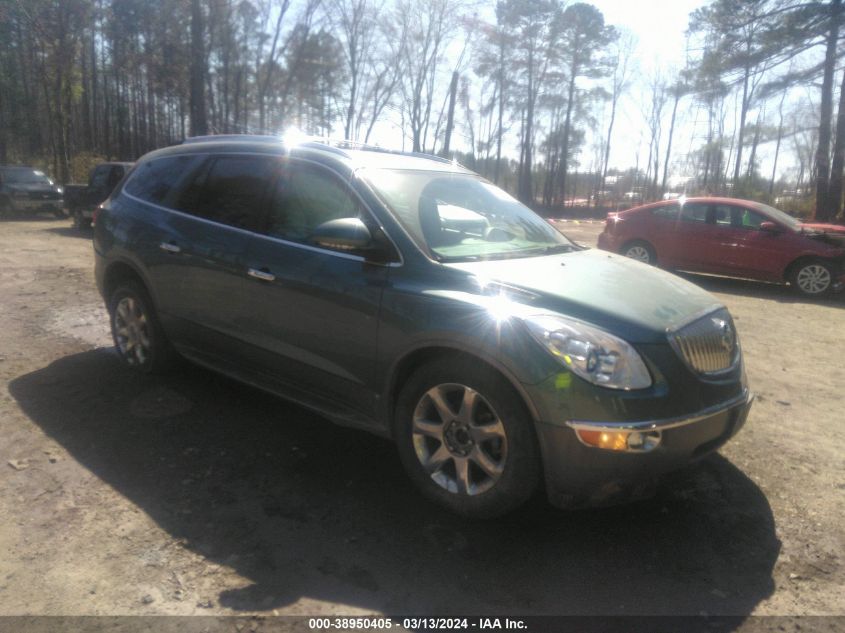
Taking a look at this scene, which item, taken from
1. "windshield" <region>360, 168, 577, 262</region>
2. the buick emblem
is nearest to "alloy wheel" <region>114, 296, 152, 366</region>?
"windshield" <region>360, 168, 577, 262</region>

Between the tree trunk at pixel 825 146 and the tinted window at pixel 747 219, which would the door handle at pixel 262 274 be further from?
A: the tree trunk at pixel 825 146

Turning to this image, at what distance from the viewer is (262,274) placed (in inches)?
150

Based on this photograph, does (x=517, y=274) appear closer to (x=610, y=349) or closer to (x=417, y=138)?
(x=610, y=349)

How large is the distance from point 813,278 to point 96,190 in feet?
53.7

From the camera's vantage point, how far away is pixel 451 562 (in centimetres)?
280

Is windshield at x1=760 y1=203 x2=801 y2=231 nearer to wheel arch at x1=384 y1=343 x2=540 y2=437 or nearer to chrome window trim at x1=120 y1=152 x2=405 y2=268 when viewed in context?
chrome window trim at x1=120 y1=152 x2=405 y2=268

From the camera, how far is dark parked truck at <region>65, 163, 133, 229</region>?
1669 cm

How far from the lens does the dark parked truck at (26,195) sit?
67.3 feet

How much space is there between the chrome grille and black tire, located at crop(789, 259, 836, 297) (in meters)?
7.96

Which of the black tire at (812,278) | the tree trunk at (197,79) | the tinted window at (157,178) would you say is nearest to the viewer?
the tinted window at (157,178)

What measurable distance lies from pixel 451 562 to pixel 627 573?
75 centimetres

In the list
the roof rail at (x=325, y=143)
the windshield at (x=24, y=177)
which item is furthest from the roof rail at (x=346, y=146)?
the windshield at (x=24, y=177)

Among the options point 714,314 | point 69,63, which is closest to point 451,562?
point 714,314

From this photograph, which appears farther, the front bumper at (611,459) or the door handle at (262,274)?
the door handle at (262,274)
